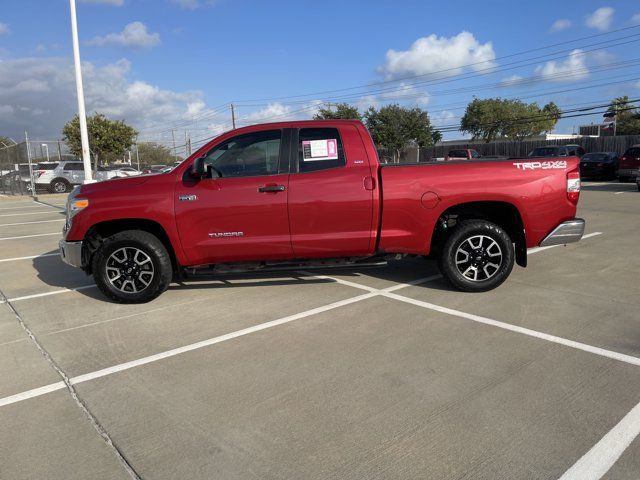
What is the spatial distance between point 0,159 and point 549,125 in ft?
285

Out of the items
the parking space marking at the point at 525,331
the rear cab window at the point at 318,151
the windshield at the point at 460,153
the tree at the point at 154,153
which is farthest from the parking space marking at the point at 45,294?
the tree at the point at 154,153

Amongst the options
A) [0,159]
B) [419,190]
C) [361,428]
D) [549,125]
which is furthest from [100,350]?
[549,125]

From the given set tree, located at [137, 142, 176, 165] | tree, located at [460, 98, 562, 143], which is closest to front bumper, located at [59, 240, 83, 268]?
tree, located at [460, 98, 562, 143]

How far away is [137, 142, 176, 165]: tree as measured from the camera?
85.6 meters

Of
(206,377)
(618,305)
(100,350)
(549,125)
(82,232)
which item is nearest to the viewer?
(206,377)

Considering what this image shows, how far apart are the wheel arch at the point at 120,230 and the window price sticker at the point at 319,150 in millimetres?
1764

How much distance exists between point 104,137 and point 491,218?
3656 cm

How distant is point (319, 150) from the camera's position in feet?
17.5

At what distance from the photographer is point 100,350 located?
4.22 metres

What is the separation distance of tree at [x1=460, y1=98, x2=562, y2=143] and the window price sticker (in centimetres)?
7629

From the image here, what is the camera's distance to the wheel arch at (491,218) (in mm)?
5441

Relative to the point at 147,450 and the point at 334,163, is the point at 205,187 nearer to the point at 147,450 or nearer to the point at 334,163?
the point at 334,163

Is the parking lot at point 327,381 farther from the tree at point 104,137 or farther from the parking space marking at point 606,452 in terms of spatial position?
the tree at point 104,137

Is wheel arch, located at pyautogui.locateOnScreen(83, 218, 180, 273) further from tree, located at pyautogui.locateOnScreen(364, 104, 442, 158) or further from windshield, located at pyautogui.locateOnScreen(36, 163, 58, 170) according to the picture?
tree, located at pyautogui.locateOnScreen(364, 104, 442, 158)
